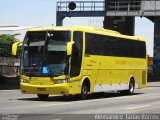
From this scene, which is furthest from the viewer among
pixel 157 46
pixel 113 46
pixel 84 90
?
pixel 157 46

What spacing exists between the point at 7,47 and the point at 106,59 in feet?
277

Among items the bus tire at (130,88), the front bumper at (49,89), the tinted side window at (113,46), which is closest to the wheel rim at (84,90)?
the tinted side window at (113,46)

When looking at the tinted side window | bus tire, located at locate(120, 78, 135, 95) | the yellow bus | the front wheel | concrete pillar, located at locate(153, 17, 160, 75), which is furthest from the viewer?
concrete pillar, located at locate(153, 17, 160, 75)

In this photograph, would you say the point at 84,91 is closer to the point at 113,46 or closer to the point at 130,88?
the point at 113,46

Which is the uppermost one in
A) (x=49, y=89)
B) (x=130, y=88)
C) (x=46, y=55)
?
(x=46, y=55)

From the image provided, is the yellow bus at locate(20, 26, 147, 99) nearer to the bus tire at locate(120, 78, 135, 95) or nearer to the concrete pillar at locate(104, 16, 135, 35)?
the bus tire at locate(120, 78, 135, 95)

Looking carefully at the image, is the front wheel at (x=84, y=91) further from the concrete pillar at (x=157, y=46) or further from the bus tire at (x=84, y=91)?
the concrete pillar at (x=157, y=46)

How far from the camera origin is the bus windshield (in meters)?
25.0

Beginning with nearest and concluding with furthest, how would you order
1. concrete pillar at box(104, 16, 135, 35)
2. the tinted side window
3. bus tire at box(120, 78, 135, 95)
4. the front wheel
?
1. the front wheel
2. the tinted side window
3. bus tire at box(120, 78, 135, 95)
4. concrete pillar at box(104, 16, 135, 35)

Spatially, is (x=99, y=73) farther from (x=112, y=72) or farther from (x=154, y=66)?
(x=154, y=66)

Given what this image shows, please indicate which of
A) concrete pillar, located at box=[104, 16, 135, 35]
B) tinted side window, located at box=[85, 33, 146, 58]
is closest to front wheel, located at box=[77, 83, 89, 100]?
tinted side window, located at box=[85, 33, 146, 58]

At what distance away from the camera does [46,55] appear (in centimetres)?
2509

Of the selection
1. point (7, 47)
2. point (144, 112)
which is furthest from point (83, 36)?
point (7, 47)

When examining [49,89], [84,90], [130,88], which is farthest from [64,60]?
[130,88]
